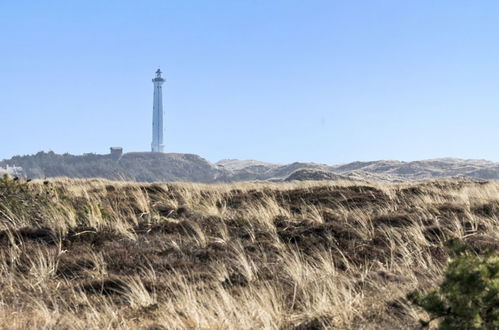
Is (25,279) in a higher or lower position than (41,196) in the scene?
lower

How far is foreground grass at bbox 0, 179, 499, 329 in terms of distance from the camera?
19.7 ft

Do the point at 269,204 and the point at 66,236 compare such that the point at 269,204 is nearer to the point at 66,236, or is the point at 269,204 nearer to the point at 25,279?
the point at 66,236

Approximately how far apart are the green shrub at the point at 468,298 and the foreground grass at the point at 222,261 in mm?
1301

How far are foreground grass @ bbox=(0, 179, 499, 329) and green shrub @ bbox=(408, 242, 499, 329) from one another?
1.30 meters

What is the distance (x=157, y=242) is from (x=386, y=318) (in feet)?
17.4

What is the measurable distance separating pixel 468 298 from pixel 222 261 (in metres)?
5.01

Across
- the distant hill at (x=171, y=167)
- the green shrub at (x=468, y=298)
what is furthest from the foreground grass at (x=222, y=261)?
the distant hill at (x=171, y=167)

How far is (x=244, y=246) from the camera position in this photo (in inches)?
388

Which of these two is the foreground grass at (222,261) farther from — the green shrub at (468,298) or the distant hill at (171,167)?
the distant hill at (171,167)

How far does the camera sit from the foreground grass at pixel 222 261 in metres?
6.01

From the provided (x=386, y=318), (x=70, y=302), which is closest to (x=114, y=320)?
(x=70, y=302)

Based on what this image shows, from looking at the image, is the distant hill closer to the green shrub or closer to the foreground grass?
the foreground grass

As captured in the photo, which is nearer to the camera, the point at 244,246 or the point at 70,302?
the point at 70,302

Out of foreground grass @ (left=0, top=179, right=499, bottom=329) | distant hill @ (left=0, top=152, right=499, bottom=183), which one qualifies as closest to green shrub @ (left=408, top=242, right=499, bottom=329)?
foreground grass @ (left=0, top=179, right=499, bottom=329)
